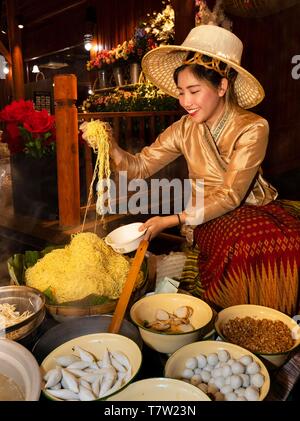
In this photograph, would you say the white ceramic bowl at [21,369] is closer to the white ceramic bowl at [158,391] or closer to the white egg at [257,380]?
the white ceramic bowl at [158,391]

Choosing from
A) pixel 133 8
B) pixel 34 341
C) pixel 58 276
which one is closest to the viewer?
pixel 34 341

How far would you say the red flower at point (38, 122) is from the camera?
3670mm

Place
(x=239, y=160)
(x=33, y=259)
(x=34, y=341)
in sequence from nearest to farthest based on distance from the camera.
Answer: (x=34, y=341), (x=33, y=259), (x=239, y=160)

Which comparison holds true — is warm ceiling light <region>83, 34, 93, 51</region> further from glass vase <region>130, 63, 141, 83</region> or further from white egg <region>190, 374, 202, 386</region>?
white egg <region>190, 374, 202, 386</region>

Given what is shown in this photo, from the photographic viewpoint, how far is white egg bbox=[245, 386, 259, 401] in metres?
1.23

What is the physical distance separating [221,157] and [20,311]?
5.48 feet

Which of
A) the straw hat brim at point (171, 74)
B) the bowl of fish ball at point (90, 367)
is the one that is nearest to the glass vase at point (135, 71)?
the straw hat brim at point (171, 74)

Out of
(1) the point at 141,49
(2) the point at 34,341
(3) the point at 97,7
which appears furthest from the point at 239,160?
(3) the point at 97,7

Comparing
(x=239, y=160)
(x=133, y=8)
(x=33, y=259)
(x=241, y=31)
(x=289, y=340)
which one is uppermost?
(x=133, y=8)

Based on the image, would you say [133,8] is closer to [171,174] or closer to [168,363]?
[171,174]

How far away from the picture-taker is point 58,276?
1890mm

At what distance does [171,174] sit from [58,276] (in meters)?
3.53

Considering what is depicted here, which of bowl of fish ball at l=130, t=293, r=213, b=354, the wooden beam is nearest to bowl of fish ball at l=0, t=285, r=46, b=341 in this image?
bowl of fish ball at l=130, t=293, r=213, b=354

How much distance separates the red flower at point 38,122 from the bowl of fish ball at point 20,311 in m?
2.28
